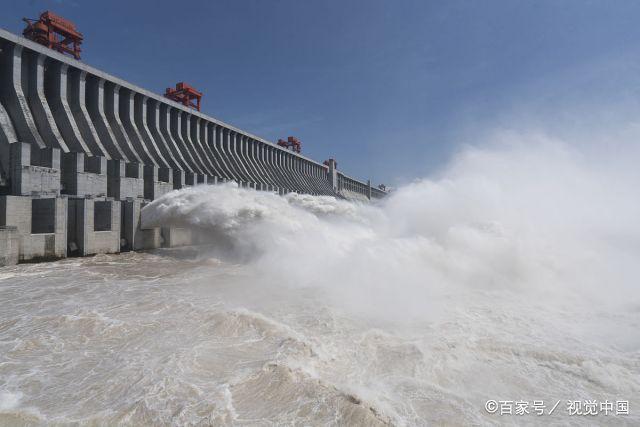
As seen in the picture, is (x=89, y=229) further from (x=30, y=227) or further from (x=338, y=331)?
(x=338, y=331)

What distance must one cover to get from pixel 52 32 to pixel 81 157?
55.6 feet

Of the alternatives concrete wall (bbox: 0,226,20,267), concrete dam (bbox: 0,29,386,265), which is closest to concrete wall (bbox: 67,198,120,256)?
concrete dam (bbox: 0,29,386,265)

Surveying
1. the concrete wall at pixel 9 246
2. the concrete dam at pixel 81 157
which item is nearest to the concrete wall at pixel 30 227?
the concrete dam at pixel 81 157

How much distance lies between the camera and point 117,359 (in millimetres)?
4957

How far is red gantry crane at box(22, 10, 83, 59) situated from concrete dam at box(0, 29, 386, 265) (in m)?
4.37

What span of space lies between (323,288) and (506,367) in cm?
546

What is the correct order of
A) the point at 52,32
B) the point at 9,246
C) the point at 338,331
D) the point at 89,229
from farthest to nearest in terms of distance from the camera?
the point at 52,32, the point at 89,229, the point at 9,246, the point at 338,331

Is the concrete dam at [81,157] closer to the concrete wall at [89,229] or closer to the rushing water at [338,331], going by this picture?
the concrete wall at [89,229]

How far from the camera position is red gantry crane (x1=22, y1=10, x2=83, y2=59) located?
2428cm

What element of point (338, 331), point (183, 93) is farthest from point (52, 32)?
point (338, 331)

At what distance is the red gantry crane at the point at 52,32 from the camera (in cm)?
2428

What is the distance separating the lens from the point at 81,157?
1608cm

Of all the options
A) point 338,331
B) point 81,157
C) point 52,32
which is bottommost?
point 338,331

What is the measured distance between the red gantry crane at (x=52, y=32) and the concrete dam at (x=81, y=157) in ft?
14.3
